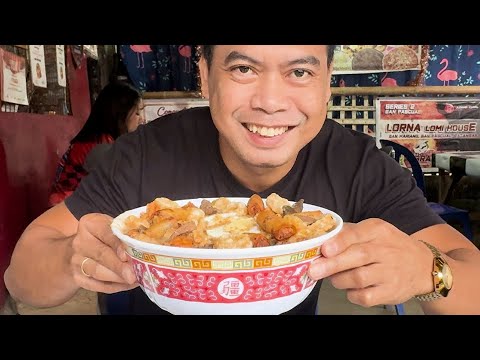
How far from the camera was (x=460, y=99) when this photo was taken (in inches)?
39.4

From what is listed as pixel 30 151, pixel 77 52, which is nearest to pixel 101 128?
pixel 77 52

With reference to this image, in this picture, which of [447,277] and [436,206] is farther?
[436,206]

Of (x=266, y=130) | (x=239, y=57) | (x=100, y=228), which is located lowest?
(x=100, y=228)

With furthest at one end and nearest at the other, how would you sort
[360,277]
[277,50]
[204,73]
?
[204,73], [277,50], [360,277]

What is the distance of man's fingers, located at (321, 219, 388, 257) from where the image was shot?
0.42 m

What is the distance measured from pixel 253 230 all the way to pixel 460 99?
0.76 meters

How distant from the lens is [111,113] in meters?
1.10

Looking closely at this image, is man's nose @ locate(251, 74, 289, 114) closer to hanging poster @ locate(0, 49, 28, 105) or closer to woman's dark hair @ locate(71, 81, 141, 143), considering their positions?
woman's dark hair @ locate(71, 81, 141, 143)

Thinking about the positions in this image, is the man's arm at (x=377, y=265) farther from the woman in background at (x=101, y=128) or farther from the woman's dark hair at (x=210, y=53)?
the woman in background at (x=101, y=128)

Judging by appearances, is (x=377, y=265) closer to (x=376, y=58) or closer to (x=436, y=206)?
(x=436, y=206)

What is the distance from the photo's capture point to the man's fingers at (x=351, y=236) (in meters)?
0.42

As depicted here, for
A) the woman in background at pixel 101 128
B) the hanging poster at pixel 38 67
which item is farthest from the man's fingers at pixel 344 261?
the hanging poster at pixel 38 67

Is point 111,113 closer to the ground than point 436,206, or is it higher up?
higher up

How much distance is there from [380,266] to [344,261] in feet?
0.21
